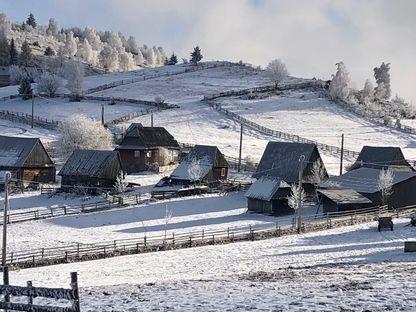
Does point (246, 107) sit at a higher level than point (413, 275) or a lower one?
higher

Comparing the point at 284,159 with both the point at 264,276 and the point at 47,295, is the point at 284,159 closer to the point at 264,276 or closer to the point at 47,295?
the point at 264,276

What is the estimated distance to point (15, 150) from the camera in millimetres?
A: 64188

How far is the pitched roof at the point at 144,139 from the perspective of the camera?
72.6 m

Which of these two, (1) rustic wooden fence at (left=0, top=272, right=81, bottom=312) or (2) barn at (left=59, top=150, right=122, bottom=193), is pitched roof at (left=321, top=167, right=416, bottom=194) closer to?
(2) barn at (left=59, top=150, right=122, bottom=193)

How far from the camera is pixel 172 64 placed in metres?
190

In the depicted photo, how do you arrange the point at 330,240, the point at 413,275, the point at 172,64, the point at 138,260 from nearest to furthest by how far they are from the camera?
the point at 413,275 → the point at 138,260 → the point at 330,240 → the point at 172,64

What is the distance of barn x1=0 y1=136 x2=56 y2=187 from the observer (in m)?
61.9

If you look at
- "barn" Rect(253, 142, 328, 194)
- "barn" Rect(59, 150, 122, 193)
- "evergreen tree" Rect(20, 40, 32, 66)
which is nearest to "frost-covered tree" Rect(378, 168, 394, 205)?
"barn" Rect(253, 142, 328, 194)

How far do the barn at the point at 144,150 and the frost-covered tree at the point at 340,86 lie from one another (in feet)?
178

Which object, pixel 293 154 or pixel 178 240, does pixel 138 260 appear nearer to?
pixel 178 240

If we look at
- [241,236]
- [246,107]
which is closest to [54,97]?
[246,107]

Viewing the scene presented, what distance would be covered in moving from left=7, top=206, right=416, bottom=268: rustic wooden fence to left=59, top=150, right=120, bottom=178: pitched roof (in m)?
19.8

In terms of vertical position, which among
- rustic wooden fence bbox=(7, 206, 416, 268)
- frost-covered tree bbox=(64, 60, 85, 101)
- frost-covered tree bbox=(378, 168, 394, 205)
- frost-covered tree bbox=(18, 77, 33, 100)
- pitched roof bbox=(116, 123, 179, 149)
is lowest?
rustic wooden fence bbox=(7, 206, 416, 268)

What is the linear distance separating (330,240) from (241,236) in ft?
17.9
